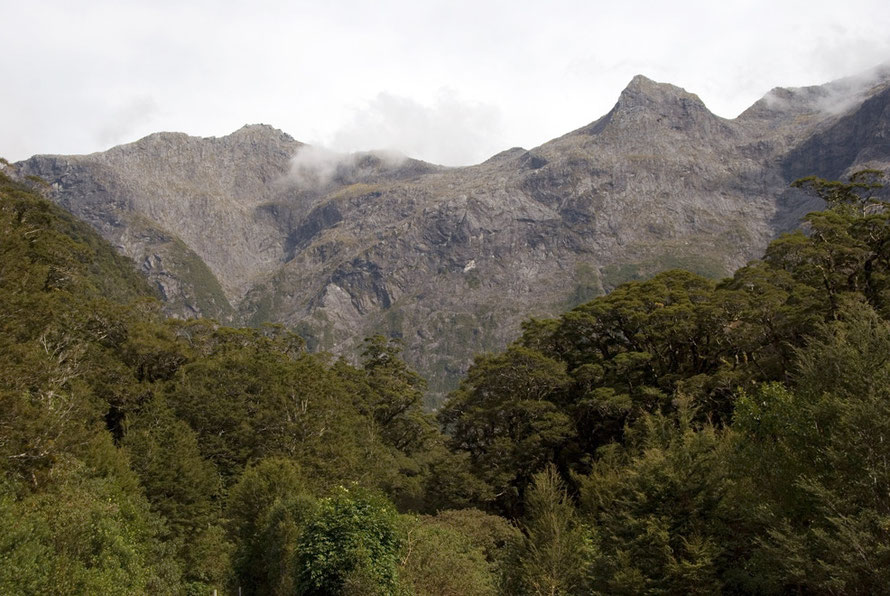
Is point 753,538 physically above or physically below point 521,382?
below

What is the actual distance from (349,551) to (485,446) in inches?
1279

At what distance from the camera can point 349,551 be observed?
26.3m

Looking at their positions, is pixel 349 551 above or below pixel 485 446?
above

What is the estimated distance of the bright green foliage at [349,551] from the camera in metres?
25.6

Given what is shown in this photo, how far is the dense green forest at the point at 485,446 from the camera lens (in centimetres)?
2289

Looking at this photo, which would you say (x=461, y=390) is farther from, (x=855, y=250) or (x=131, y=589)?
(x=131, y=589)

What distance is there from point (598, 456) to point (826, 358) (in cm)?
2707

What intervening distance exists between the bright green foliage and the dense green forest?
9 centimetres

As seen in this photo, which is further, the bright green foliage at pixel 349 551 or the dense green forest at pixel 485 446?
the bright green foliage at pixel 349 551

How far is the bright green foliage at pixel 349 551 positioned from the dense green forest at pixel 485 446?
9 cm

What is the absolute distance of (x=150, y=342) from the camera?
53.4m

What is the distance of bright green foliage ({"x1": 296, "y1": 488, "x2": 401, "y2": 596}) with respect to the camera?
2564 centimetres

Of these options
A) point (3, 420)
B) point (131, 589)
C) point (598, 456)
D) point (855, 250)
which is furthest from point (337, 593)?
point (855, 250)

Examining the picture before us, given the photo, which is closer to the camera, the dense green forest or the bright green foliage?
the dense green forest
